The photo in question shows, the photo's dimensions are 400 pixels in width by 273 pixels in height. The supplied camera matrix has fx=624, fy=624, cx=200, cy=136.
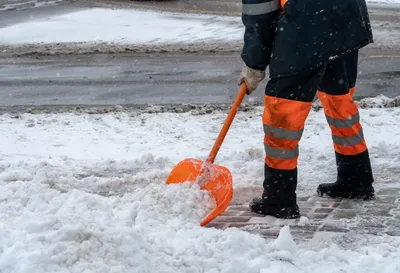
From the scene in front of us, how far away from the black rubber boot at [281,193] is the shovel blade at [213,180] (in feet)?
0.83

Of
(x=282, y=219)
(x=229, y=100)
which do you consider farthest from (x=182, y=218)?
(x=229, y=100)

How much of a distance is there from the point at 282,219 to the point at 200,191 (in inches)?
21.4

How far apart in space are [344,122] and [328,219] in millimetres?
670

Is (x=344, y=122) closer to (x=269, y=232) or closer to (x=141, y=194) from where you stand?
(x=269, y=232)

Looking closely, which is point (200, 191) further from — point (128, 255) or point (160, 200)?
point (128, 255)

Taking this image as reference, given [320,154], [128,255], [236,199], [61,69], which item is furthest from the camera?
[61,69]

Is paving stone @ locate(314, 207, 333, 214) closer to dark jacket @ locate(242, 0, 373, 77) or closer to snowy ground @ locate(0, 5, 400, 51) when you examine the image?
dark jacket @ locate(242, 0, 373, 77)

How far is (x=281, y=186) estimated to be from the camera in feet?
12.8

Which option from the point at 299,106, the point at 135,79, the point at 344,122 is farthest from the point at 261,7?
the point at 135,79

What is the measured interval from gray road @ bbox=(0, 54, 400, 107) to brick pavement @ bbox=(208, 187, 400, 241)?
3.33 m

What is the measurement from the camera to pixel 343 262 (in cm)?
320

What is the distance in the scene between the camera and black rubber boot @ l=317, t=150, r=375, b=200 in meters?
4.25

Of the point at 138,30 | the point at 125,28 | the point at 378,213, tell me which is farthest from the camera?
the point at 125,28

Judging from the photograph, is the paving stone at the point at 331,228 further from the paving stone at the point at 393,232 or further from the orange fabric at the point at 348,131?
the orange fabric at the point at 348,131
